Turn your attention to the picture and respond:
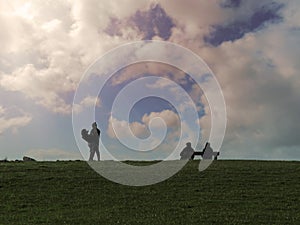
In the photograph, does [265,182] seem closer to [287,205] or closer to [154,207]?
[287,205]

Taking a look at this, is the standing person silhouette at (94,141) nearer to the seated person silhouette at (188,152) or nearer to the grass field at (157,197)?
the grass field at (157,197)

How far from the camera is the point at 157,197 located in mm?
35062

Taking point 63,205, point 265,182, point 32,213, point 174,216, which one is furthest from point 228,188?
point 32,213

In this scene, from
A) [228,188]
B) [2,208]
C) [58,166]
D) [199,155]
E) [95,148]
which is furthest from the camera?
[199,155]

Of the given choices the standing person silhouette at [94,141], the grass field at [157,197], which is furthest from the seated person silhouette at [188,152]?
the grass field at [157,197]

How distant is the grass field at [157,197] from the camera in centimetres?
2912

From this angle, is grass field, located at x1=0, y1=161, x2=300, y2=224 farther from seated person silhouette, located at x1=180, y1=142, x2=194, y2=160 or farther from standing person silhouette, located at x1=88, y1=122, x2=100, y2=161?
seated person silhouette, located at x1=180, y1=142, x2=194, y2=160

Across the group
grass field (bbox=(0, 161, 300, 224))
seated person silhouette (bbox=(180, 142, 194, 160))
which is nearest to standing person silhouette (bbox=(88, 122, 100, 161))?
grass field (bbox=(0, 161, 300, 224))

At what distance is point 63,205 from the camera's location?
1309 inches

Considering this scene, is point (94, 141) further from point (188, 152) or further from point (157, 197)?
point (157, 197)

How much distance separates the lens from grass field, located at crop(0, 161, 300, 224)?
95.6ft

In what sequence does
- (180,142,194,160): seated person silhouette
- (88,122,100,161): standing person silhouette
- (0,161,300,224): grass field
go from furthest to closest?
(180,142,194,160): seated person silhouette
(88,122,100,161): standing person silhouette
(0,161,300,224): grass field

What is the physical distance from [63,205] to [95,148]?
64.1 feet

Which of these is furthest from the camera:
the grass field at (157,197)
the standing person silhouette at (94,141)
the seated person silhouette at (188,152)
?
the seated person silhouette at (188,152)
